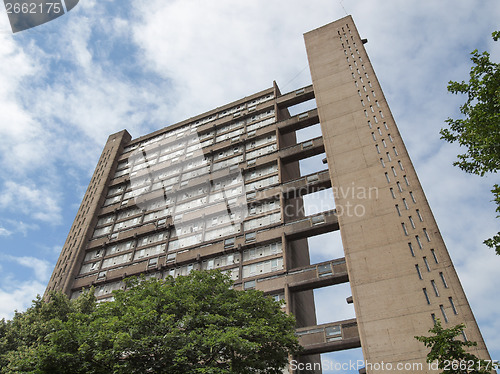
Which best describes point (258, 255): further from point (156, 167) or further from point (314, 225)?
point (156, 167)

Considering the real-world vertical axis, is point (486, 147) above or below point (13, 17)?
below

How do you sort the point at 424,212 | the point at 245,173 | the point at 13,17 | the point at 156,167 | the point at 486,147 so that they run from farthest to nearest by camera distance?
the point at 156,167 → the point at 245,173 → the point at 424,212 → the point at 486,147 → the point at 13,17

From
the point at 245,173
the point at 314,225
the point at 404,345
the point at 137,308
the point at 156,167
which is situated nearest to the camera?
the point at 137,308

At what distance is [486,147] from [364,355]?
53.8 ft

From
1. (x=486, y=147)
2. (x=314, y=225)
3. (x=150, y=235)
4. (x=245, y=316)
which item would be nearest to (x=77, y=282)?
(x=150, y=235)

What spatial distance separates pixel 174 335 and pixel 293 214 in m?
23.4

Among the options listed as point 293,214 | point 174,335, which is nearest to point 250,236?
point 293,214

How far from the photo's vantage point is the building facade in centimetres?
2653

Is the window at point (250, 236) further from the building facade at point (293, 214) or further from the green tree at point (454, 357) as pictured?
the green tree at point (454, 357)

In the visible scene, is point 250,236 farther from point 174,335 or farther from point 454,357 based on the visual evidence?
point 454,357

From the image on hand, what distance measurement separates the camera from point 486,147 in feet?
48.6

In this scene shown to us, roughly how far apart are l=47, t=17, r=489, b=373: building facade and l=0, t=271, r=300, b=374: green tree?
9507mm
